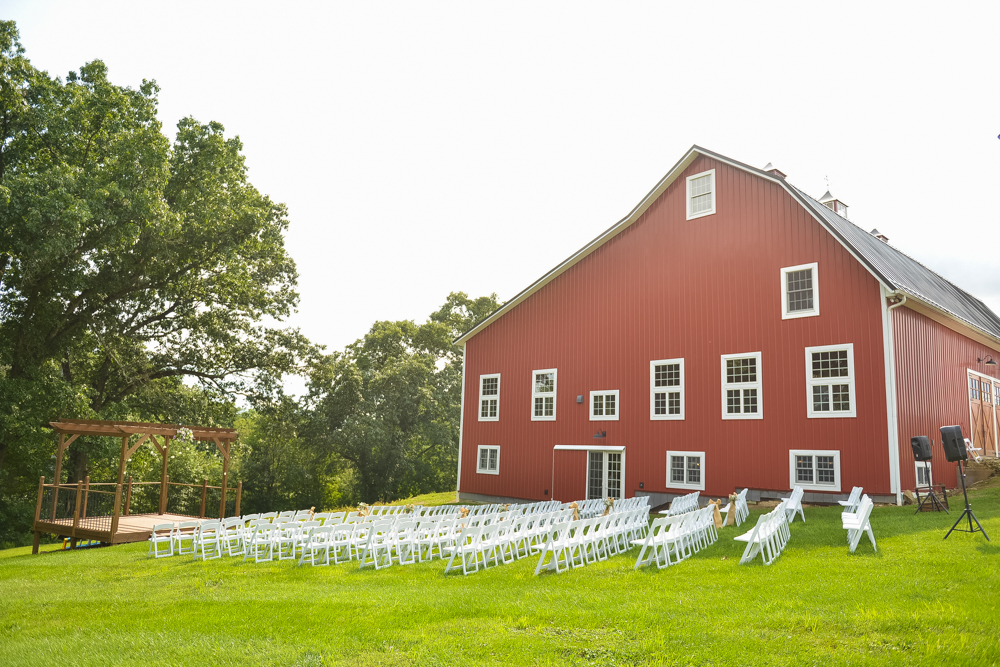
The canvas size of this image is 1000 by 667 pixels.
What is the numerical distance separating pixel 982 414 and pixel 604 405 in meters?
11.1

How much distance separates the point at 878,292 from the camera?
15.1m

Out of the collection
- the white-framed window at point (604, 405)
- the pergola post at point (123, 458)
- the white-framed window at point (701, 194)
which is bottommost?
the pergola post at point (123, 458)

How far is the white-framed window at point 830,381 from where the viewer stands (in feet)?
50.0

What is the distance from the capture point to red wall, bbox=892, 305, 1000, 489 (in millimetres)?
14883

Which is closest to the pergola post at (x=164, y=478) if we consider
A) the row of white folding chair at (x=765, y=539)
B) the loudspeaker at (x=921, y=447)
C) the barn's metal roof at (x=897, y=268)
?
the row of white folding chair at (x=765, y=539)

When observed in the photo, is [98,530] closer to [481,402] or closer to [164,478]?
[164,478]

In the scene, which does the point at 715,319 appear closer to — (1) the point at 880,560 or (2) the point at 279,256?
(1) the point at 880,560

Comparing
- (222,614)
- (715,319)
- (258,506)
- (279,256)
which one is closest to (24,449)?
(279,256)

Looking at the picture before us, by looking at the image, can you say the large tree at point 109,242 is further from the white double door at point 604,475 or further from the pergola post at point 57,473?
the white double door at point 604,475

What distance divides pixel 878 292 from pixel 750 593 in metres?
11.1

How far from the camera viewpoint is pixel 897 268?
1945 cm

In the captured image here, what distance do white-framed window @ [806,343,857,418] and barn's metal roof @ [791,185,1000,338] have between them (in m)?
1.94

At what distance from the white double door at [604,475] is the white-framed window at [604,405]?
103cm

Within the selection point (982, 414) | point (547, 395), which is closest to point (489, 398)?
point (547, 395)
